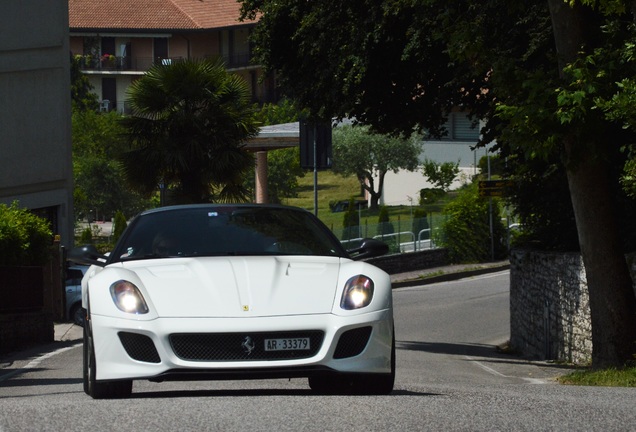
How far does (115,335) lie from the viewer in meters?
8.55

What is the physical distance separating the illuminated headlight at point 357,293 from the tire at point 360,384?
0.38 m

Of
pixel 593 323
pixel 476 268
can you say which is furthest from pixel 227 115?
pixel 593 323

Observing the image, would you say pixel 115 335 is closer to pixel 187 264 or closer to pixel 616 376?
pixel 187 264

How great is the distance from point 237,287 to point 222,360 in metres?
0.52

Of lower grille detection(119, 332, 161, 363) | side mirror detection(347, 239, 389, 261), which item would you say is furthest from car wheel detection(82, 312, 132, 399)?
side mirror detection(347, 239, 389, 261)

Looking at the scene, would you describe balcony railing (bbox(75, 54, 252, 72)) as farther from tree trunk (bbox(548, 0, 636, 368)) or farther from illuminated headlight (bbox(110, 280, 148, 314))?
illuminated headlight (bbox(110, 280, 148, 314))

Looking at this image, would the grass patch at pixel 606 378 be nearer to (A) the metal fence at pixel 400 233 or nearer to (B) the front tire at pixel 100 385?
(B) the front tire at pixel 100 385

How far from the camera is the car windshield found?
947 centimetres

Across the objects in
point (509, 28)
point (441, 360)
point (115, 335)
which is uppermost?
point (509, 28)

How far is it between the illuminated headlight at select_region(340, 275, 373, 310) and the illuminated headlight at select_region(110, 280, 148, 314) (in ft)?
4.31

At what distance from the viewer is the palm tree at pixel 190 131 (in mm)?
37781

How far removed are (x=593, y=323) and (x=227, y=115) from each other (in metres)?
22.9

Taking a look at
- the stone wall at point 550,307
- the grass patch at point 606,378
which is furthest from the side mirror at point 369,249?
the stone wall at point 550,307

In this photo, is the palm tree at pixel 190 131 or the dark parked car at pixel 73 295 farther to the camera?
the palm tree at pixel 190 131
